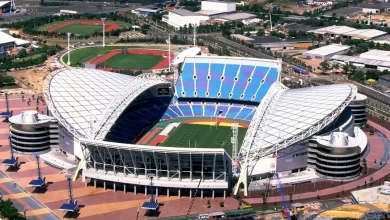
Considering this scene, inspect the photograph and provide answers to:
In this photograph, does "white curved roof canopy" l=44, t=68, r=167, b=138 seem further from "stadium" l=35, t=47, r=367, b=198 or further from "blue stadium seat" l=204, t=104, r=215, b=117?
"blue stadium seat" l=204, t=104, r=215, b=117

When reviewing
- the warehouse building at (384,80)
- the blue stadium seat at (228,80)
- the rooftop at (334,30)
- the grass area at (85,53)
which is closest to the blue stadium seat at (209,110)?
the blue stadium seat at (228,80)

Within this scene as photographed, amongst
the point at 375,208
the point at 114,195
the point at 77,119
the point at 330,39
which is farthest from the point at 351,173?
the point at 330,39

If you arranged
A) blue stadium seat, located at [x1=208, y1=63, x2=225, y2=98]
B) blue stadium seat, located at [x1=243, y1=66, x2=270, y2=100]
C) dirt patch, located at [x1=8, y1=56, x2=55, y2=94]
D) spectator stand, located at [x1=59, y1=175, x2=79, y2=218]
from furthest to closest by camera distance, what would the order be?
dirt patch, located at [x1=8, y1=56, x2=55, y2=94] < blue stadium seat, located at [x1=208, y1=63, x2=225, y2=98] < blue stadium seat, located at [x1=243, y1=66, x2=270, y2=100] < spectator stand, located at [x1=59, y1=175, x2=79, y2=218]

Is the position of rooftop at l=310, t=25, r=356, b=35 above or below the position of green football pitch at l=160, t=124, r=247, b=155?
above

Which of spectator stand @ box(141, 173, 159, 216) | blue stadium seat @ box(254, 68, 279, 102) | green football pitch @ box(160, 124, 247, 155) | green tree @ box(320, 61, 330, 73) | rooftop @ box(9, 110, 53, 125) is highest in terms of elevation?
blue stadium seat @ box(254, 68, 279, 102)

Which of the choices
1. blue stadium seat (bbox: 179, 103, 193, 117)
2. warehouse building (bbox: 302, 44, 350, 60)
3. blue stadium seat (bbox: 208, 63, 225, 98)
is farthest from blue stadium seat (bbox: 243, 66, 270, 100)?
warehouse building (bbox: 302, 44, 350, 60)

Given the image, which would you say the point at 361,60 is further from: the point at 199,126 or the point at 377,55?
the point at 199,126

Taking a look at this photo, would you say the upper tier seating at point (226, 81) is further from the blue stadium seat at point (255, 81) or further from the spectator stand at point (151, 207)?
the spectator stand at point (151, 207)
